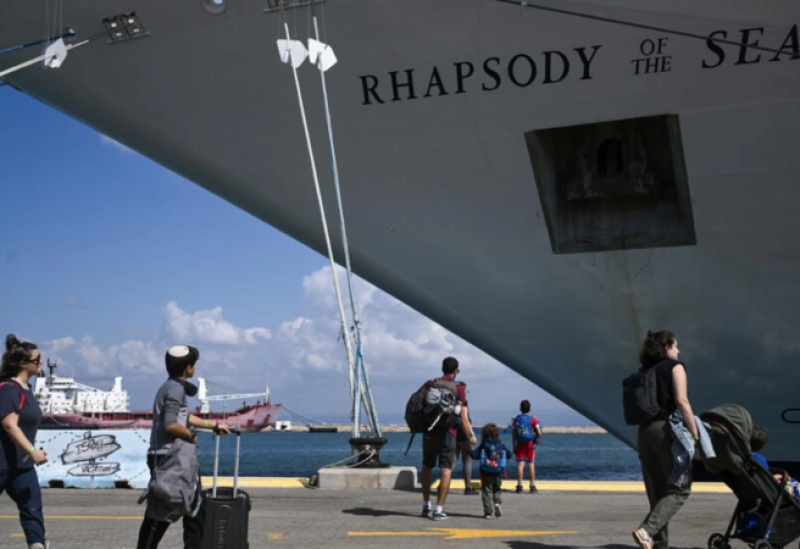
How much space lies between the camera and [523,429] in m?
10.9

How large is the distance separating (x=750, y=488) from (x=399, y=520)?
9.98 ft

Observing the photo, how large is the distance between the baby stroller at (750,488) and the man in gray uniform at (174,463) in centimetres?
283

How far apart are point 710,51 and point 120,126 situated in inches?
270

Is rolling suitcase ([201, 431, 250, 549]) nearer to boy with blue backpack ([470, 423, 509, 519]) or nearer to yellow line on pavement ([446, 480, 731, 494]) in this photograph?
boy with blue backpack ([470, 423, 509, 519])

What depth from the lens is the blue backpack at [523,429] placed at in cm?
1078

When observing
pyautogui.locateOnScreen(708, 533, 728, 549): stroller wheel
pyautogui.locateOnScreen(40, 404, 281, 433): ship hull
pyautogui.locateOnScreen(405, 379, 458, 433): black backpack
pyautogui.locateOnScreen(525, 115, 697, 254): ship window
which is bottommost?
pyautogui.locateOnScreen(708, 533, 728, 549): stroller wheel

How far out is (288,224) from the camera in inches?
448

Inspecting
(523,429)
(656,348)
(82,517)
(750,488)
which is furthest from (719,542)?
(523,429)

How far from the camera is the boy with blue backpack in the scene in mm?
7859

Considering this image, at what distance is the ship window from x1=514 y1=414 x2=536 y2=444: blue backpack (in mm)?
2070

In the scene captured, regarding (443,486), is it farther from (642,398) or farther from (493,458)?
(642,398)

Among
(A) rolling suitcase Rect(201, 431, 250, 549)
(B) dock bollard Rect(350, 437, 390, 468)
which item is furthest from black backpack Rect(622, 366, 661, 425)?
(B) dock bollard Rect(350, 437, 390, 468)

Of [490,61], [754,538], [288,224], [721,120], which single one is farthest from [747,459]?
[288,224]

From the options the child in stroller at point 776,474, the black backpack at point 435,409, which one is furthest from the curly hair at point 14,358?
the child in stroller at point 776,474
